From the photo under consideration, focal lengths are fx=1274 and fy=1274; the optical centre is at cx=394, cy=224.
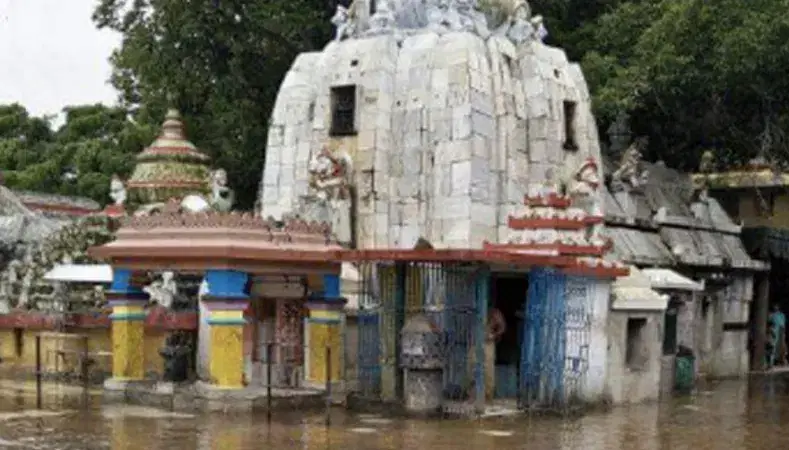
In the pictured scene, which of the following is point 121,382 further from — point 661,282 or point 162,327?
point 661,282

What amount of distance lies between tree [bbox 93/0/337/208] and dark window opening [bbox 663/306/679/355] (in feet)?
42.4

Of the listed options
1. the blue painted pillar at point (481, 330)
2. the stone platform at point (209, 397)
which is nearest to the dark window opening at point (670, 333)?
the blue painted pillar at point (481, 330)

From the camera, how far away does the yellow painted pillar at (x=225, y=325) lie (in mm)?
19891

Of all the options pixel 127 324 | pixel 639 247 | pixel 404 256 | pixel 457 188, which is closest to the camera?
pixel 404 256

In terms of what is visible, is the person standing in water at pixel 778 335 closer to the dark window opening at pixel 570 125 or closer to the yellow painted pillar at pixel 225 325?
the dark window opening at pixel 570 125

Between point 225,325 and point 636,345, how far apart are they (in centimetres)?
762

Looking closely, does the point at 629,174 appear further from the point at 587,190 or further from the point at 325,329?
the point at 325,329

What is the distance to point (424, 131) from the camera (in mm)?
23797

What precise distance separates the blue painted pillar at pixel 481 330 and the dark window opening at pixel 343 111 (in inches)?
209

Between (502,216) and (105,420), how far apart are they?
339 inches

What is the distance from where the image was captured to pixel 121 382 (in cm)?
2197

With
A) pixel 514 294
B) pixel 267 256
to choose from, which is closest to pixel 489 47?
pixel 514 294

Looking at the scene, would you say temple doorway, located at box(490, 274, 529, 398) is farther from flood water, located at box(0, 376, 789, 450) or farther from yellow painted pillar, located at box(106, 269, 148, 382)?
yellow painted pillar, located at box(106, 269, 148, 382)

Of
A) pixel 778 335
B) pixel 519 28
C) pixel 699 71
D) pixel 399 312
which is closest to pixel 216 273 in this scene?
pixel 399 312
